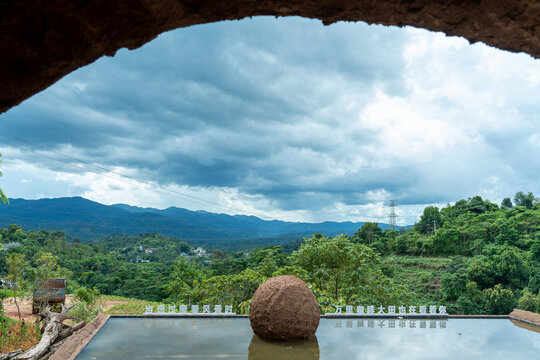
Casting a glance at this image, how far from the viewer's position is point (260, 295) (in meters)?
7.98

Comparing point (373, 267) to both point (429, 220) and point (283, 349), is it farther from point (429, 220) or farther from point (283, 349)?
point (429, 220)

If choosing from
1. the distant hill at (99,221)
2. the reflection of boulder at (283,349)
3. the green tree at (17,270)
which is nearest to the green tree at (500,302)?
the reflection of boulder at (283,349)

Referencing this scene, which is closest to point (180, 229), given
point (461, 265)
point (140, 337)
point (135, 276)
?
point (135, 276)

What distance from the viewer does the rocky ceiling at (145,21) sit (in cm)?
180

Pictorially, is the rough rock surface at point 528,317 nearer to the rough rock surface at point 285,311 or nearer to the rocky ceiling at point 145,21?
the rough rock surface at point 285,311

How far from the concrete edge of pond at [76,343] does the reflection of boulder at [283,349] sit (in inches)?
139

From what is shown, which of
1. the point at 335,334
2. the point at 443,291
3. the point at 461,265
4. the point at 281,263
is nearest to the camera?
the point at 335,334

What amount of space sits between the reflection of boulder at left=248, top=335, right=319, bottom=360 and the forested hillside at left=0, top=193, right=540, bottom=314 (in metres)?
4.45

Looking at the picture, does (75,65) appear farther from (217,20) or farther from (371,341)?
(371,341)

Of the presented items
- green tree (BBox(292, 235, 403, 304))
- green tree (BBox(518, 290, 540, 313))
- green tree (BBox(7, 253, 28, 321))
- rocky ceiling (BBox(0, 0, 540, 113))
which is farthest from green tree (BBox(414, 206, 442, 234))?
rocky ceiling (BBox(0, 0, 540, 113))

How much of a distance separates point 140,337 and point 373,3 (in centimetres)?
867

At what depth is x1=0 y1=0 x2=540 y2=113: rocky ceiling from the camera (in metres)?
1.80

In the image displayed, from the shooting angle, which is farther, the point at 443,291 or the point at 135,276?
the point at 135,276

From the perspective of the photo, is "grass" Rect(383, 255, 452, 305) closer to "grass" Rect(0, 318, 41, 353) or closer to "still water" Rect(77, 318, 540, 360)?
"still water" Rect(77, 318, 540, 360)
